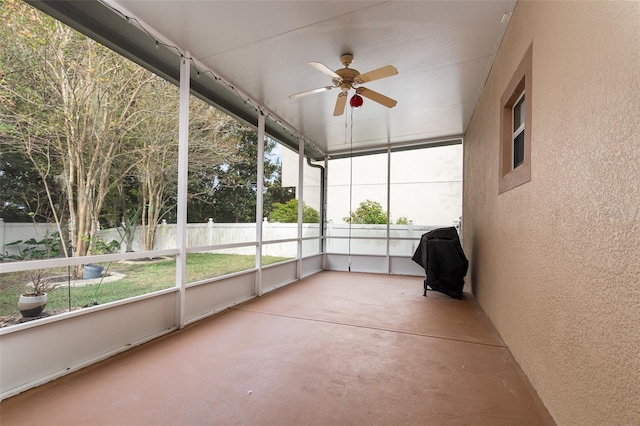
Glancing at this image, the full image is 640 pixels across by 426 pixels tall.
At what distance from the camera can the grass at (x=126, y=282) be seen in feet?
6.48

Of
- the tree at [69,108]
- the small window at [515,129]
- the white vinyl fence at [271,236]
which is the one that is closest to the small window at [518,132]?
the small window at [515,129]

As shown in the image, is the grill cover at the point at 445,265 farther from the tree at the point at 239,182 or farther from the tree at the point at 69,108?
the tree at the point at 69,108

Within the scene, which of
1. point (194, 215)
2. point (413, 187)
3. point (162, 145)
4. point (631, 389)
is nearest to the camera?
point (631, 389)

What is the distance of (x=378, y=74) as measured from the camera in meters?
2.80

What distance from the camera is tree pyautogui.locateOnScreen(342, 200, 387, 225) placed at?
21.8 feet

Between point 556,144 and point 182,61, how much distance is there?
3.35 m

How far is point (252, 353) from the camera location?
2498 mm

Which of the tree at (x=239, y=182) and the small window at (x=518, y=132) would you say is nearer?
the small window at (x=518, y=132)

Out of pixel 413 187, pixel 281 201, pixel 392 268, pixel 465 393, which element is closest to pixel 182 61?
pixel 281 201

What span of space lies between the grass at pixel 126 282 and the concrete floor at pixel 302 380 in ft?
1.67

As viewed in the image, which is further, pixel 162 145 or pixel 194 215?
pixel 194 215

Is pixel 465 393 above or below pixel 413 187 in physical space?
below

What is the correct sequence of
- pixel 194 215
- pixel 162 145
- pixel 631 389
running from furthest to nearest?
pixel 194 215, pixel 162 145, pixel 631 389

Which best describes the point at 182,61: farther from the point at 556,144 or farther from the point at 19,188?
the point at 556,144
